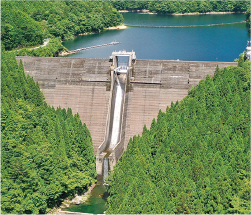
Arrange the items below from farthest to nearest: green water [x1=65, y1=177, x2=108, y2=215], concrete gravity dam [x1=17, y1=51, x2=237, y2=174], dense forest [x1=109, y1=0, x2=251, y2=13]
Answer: dense forest [x1=109, y1=0, x2=251, y2=13], concrete gravity dam [x1=17, y1=51, x2=237, y2=174], green water [x1=65, y1=177, x2=108, y2=215]

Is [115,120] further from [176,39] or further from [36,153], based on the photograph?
[176,39]

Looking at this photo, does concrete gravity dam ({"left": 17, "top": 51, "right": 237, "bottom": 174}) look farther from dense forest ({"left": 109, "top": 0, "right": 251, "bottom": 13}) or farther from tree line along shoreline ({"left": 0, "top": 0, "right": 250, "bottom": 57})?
dense forest ({"left": 109, "top": 0, "right": 251, "bottom": 13})

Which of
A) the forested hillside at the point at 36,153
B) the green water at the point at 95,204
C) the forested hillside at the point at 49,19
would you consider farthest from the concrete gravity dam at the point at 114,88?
the forested hillside at the point at 49,19

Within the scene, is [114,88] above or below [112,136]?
above

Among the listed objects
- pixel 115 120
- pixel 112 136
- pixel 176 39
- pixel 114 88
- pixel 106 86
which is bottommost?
pixel 112 136

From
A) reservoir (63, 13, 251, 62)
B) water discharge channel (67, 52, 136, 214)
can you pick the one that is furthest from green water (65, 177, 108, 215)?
reservoir (63, 13, 251, 62)

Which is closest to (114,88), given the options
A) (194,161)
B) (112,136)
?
(112,136)

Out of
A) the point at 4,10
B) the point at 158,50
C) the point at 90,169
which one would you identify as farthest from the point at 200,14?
the point at 90,169

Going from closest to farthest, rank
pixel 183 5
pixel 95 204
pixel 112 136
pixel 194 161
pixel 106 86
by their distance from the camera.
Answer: pixel 194 161, pixel 95 204, pixel 112 136, pixel 106 86, pixel 183 5
